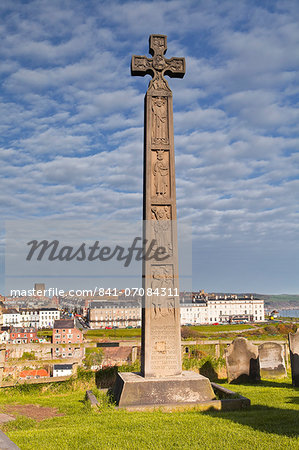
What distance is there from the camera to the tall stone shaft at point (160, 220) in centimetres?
913

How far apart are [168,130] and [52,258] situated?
6.40m

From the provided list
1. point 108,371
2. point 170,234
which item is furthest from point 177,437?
point 108,371

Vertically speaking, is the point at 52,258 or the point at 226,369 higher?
the point at 52,258

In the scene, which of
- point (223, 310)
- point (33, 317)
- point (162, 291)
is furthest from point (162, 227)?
point (223, 310)

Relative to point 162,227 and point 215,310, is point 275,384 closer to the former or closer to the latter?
point 162,227

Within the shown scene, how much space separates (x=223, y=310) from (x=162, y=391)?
588 feet

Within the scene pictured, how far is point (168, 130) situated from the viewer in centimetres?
1046

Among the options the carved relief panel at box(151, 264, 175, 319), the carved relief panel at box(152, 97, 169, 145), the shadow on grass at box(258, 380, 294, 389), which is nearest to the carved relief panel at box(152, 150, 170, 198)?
the carved relief panel at box(152, 97, 169, 145)

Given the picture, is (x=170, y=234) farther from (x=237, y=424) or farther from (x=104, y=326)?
(x=104, y=326)

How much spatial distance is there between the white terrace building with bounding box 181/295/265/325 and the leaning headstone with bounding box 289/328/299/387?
158m

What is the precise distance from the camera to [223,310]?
Answer: 7092 inches

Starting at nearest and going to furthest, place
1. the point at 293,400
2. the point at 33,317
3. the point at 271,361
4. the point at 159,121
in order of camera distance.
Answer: the point at 293,400, the point at 159,121, the point at 271,361, the point at 33,317

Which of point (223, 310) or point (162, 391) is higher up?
point (162, 391)

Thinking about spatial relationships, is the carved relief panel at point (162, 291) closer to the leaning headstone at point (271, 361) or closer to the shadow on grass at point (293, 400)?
the shadow on grass at point (293, 400)
